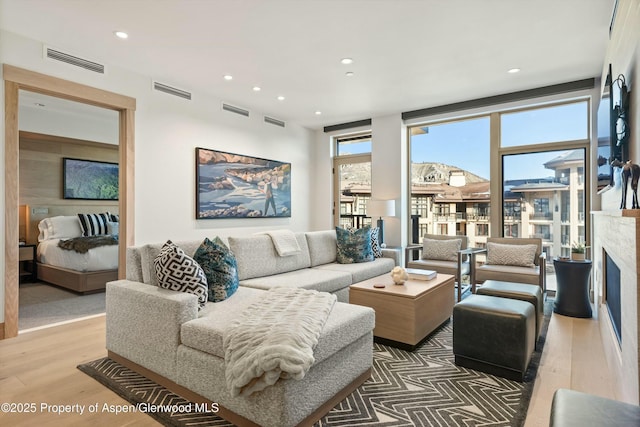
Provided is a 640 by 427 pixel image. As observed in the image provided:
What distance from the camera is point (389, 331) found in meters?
2.80

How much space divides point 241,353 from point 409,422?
0.96 metres

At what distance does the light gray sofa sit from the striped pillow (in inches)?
162

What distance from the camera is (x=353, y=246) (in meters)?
4.39

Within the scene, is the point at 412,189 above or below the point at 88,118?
below

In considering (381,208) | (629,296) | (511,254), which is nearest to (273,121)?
(381,208)

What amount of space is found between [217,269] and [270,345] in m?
1.15

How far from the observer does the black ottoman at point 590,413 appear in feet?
3.58

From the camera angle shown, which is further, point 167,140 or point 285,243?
point 167,140

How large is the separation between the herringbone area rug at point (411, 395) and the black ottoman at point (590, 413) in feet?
2.27

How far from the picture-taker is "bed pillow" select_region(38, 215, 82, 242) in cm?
555

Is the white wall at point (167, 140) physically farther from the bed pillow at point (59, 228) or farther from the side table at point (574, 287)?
the side table at point (574, 287)

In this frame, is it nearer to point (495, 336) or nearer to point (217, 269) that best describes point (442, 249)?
point (495, 336)

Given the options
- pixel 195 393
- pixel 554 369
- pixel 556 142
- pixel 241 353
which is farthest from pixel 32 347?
pixel 556 142

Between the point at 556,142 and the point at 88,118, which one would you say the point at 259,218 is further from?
the point at 556,142
